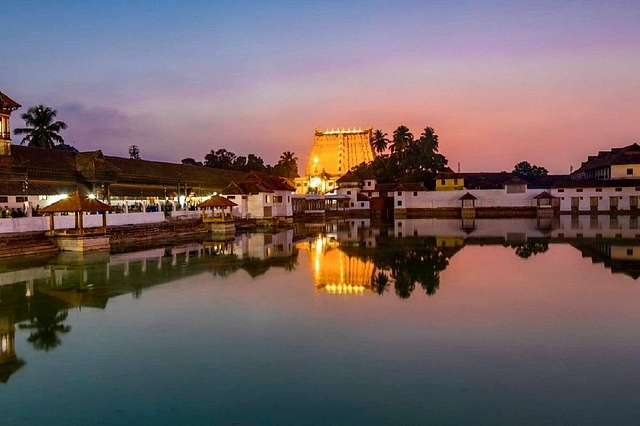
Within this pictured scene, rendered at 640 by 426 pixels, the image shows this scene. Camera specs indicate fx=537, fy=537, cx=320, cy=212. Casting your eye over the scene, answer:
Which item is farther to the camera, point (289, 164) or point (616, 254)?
point (289, 164)

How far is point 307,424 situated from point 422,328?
12.7ft

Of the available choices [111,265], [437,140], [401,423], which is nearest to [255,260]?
[111,265]

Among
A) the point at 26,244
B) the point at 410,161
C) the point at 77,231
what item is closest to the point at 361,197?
the point at 410,161

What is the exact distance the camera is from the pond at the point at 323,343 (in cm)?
589

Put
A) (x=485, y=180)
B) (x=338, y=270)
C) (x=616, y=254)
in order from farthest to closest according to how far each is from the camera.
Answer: (x=485, y=180)
(x=616, y=254)
(x=338, y=270)

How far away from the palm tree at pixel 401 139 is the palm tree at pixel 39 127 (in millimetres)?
33934

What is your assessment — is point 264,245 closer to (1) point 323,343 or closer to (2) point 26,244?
(2) point 26,244

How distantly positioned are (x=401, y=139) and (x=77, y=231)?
41780 mm

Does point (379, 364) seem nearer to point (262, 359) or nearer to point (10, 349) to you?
point (262, 359)

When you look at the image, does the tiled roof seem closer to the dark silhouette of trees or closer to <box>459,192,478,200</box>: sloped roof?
<box>459,192,478,200</box>: sloped roof

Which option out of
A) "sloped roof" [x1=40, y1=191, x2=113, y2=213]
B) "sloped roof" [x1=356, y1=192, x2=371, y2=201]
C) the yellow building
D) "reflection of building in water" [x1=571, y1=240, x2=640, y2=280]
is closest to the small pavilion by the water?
"sloped roof" [x1=40, y1=191, x2=113, y2=213]

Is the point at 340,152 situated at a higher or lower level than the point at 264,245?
higher

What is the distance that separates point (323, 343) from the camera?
8227mm

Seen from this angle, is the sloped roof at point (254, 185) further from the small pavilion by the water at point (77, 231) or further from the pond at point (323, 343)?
the pond at point (323, 343)
